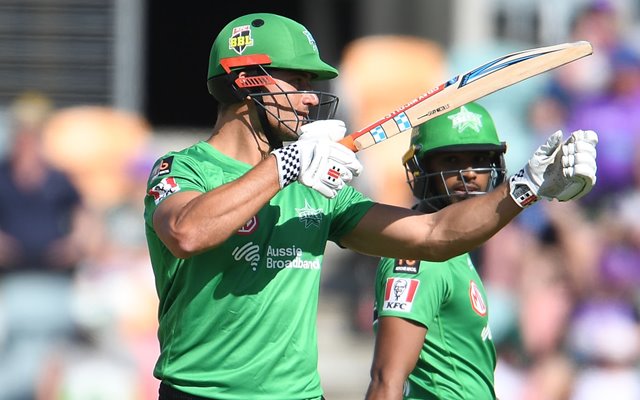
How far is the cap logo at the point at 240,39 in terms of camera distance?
166 inches

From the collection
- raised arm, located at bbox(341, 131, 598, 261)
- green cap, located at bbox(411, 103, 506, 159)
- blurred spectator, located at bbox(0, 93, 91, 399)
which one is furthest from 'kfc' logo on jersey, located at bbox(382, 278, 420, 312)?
blurred spectator, located at bbox(0, 93, 91, 399)

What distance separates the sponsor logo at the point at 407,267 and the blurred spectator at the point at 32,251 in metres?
5.04

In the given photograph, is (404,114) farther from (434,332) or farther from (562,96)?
(562,96)

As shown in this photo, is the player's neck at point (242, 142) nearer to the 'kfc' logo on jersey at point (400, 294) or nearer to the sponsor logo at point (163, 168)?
the sponsor logo at point (163, 168)

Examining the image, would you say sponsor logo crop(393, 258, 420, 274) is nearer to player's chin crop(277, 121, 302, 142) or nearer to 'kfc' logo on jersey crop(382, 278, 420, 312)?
'kfc' logo on jersey crop(382, 278, 420, 312)

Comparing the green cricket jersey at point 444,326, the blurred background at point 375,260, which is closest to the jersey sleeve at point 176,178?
the green cricket jersey at point 444,326

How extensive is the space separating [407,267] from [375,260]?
5.32 m

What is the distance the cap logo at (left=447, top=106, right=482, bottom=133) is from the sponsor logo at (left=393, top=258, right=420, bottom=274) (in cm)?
62

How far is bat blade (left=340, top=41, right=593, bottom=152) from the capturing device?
4137 millimetres

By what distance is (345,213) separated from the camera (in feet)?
14.3

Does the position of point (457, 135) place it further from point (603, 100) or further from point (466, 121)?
point (603, 100)

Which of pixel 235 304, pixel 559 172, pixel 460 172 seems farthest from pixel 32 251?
pixel 559 172

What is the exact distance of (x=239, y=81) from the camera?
13.8ft

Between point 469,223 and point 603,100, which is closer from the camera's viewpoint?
point 469,223
